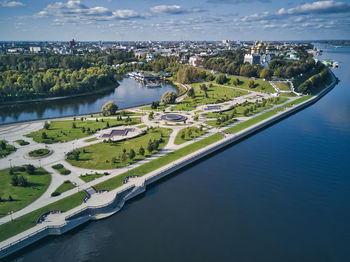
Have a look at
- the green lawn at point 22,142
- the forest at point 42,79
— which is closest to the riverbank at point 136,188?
the green lawn at point 22,142

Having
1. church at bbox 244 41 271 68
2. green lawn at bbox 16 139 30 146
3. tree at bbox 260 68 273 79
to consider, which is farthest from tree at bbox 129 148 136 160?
church at bbox 244 41 271 68

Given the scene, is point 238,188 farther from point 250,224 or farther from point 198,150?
point 198,150

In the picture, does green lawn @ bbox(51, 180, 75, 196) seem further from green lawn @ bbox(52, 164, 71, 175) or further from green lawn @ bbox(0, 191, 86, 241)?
green lawn @ bbox(52, 164, 71, 175)

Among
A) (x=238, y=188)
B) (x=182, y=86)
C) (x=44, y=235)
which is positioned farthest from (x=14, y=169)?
(x=182, y=86)

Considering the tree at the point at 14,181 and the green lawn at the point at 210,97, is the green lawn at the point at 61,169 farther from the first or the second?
the green lawn at the point at 210,97

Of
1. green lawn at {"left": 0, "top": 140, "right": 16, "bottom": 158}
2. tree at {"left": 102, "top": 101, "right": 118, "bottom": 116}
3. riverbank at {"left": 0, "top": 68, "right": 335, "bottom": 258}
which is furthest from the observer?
tree at {"left": 102, "top": 101, "right": 118, "bottom": 116}

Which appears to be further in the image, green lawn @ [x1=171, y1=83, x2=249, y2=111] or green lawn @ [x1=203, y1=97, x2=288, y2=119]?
green lawn @ [x1=171, y1=83, x2=249, y2=111]

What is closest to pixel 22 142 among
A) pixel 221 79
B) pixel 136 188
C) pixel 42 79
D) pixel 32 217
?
pixel 32 217
